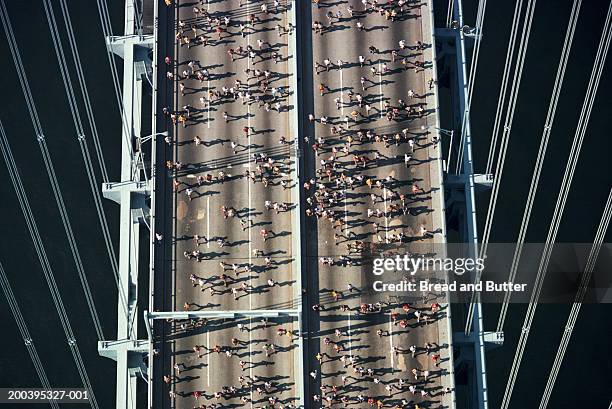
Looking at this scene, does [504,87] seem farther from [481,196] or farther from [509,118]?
[481,196]

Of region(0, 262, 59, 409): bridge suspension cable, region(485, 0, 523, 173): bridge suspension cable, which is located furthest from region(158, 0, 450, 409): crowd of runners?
region(0, 262, 59, 409): bridge suspension cable

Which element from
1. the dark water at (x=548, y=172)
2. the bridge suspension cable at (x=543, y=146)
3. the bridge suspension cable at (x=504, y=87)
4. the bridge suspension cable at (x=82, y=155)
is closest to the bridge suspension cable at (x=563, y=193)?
the dark water at (x=548, y=172)

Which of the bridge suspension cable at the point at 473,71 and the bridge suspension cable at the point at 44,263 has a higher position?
the bridge suspension cable at the point at 473,71

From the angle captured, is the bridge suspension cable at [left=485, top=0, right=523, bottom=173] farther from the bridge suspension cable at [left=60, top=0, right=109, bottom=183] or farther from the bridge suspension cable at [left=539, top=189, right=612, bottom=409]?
the bridge suspension cable at [left=60, top=0, right=109, bottom=183]

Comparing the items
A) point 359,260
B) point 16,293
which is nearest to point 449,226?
point 359,260

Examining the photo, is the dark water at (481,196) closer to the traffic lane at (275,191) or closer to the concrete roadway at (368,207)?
the concrete roadway at (368,207)

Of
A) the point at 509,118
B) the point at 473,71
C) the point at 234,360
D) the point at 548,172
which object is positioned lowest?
the point at 234,360

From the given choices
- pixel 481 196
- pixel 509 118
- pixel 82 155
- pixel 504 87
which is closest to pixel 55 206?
pixel 82 155
